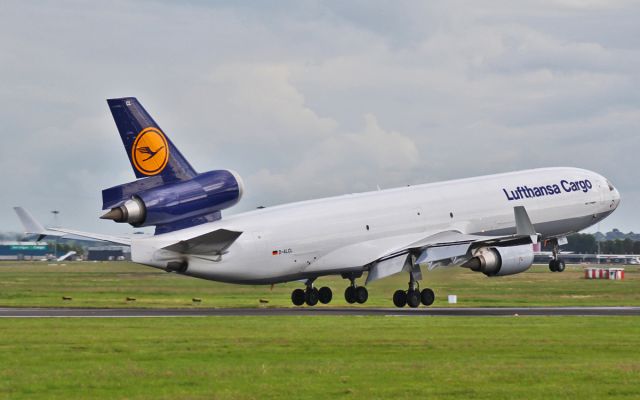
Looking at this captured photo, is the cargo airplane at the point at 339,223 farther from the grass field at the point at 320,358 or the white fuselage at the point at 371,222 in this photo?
the grass field at the point at 320,358

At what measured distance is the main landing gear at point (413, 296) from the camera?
5656cm

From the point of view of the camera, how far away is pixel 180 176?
49.0 meters

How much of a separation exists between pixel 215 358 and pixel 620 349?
12529mm

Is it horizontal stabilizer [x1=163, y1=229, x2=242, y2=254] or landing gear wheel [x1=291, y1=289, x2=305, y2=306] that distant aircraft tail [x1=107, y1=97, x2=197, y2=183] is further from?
Result: landing gear wheel [x1=291, y1=289, x2=305, y2=306]

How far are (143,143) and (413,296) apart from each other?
16.2m

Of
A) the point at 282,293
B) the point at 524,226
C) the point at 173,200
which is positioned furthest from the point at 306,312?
the point at 282,293

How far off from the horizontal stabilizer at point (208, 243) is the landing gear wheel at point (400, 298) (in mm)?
9838

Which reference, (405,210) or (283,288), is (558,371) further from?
(283,288)

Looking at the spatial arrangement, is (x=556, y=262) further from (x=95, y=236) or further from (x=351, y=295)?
(x=95, y=236)

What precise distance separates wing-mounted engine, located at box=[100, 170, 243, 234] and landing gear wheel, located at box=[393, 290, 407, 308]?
11254mm

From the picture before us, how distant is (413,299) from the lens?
56531 mm

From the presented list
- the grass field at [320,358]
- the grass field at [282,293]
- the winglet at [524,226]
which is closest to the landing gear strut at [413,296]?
the grass field at [282,293]

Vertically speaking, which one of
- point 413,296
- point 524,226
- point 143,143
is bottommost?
point 413,296

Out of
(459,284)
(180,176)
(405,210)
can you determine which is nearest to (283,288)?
(459,284)
